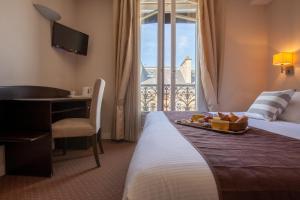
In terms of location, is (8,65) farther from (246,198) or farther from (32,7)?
(246,198)

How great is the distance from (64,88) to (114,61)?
0.89 metres

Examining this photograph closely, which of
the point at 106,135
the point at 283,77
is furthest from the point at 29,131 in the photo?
the point at 283,77

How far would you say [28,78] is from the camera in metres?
2.77

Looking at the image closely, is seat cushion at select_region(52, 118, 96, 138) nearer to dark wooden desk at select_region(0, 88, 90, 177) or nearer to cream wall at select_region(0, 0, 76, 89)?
dark wooden desk at select_region(0, 88, 90, 177)

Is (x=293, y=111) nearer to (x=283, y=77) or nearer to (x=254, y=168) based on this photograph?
(x=283, y=77)

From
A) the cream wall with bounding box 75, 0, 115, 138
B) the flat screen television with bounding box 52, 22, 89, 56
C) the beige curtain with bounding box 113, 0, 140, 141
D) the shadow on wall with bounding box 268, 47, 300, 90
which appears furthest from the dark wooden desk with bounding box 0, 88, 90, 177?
the shadow on wall with bounding box 268, 47, 300, 90

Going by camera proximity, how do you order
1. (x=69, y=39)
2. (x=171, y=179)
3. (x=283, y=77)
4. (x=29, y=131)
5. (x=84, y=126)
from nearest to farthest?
1. (x=171, y=179)
2. (x=29, y=131)
3. (x=84, y=126)
4. (x=283, y=77)
5. (x=69, y=39)

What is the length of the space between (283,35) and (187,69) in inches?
57.6

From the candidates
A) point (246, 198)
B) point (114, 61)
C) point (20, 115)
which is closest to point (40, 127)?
point (20, 115)

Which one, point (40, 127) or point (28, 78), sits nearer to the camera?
point (40, 127)

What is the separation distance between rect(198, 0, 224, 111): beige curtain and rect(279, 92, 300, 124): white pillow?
130 centimetres

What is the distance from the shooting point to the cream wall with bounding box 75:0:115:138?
3.86m

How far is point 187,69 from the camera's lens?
3865mm

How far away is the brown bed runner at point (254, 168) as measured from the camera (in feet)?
2.69
